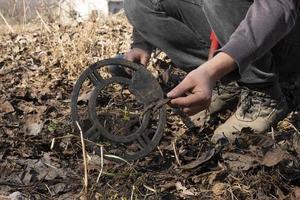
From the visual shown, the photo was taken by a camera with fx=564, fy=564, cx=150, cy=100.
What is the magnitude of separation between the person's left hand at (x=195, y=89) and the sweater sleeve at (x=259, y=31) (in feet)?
0.35

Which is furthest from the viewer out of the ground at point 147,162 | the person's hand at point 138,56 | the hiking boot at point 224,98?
the hiking boot at point 224,98

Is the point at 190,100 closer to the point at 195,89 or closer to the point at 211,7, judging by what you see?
the point at 195,89

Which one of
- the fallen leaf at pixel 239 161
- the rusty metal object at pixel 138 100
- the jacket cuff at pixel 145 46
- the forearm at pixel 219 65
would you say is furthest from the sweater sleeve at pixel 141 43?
the forearm at pixel 219 65

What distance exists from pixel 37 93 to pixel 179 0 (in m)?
0.94

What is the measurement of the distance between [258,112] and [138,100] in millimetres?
568

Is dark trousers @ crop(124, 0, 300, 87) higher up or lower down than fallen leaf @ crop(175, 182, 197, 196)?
higher up

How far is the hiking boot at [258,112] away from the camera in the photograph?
226 cm

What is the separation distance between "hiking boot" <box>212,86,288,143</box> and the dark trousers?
0.09m

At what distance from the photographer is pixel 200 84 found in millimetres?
1642

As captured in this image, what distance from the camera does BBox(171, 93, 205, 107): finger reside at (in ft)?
5.40

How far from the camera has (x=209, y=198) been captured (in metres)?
1.80

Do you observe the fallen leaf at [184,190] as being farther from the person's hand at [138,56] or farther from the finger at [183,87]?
the person's hand at [138,56]

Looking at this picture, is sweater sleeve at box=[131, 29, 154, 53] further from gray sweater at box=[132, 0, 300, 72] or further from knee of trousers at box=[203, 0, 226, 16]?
gray sweater at box=[132, 0, 300, 72]

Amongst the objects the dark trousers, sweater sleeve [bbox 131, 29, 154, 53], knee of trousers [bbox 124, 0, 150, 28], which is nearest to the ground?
the dark trousers
